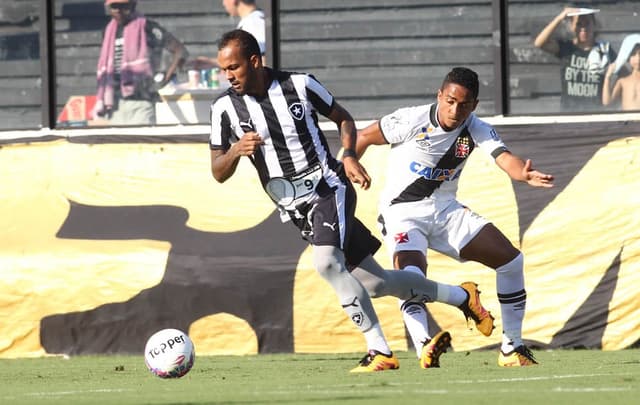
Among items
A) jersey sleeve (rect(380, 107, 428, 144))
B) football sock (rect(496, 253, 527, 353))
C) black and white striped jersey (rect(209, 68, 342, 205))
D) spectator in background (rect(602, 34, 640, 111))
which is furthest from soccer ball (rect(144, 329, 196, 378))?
spectator in background (rect(602, 34, 640, 111))

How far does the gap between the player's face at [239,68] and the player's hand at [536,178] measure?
1588mm

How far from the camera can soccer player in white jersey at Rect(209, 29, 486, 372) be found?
7949 mm

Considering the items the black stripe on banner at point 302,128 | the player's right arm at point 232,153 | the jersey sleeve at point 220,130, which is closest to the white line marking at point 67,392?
the player's right arm at point 232,153

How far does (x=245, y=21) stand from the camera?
13000 mm

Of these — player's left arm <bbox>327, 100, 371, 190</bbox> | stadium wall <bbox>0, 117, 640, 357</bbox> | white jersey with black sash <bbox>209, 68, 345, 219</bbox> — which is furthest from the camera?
stadium wall <bbox>0, 117, 640, 357</bbox>

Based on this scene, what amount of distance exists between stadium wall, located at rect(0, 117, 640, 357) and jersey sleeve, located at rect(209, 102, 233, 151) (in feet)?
11.4

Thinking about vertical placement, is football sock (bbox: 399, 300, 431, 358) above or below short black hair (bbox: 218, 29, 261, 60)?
below

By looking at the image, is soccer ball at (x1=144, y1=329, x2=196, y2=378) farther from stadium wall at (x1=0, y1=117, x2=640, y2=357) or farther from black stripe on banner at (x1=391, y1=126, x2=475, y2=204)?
stadium wall at (x1=0, y1=117, x2=640, y2=357)

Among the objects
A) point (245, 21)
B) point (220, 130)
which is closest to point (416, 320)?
point (220, 130)

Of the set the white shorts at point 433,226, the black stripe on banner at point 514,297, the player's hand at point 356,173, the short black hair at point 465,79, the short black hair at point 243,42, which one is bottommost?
the black stripe on banner at point 514,297

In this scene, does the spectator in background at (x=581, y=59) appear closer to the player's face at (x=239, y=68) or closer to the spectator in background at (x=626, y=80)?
the spectator in background at (x=626, y=80)

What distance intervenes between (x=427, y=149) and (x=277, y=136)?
1126mm

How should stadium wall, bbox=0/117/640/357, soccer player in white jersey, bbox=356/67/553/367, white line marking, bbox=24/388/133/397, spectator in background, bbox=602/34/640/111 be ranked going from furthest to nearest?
spectator in background, bbox=602/34/640/111
stadium wall, bbox=0/117/640/357
soccer player in white jersey, bbox=356/67/553/367
white line marking, bbox=24/388/133/397

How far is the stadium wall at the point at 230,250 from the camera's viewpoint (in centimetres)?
1112
